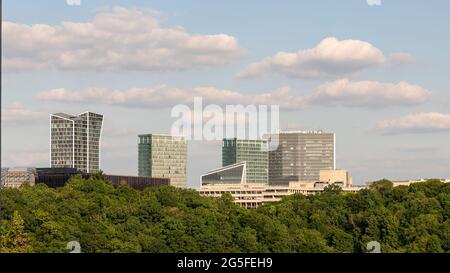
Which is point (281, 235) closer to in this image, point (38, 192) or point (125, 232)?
point (125, 232)

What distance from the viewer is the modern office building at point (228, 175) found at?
7550 cm

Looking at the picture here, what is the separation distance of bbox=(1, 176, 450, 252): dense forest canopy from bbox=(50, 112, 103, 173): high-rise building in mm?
3035

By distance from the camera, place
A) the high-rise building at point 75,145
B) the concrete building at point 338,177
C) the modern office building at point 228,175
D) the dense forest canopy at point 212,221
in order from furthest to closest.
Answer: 1. the modern office building at point 228,175
2. the concrete building at point 338,177
3. the high-rise building at point 75,145
4. the dense forest canopy at point 212,221

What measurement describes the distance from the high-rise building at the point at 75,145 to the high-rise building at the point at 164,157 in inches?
115

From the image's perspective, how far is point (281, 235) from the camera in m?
41.5

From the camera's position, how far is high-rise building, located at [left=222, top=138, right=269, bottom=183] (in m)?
58.6

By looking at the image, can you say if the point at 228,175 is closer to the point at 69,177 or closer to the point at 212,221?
the point at 69,177

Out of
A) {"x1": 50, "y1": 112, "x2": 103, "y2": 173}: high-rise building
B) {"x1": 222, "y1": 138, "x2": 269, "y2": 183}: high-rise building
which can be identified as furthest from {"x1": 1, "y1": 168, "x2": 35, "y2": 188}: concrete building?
{"x1": 222, "y1": 138, "x2": 269, "y2": 183}: high-rise building

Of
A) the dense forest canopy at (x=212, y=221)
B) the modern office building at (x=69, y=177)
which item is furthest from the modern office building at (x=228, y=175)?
the dense forest canopy at (x=212, y=221)

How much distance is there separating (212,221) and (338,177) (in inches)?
1387

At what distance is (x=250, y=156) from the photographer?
241 ft

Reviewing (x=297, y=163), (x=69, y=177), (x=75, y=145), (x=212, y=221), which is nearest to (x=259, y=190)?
(x=297, y=163)

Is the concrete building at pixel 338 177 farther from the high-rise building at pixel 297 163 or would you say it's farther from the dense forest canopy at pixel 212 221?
the dense forest canopy at pixel 212 221
